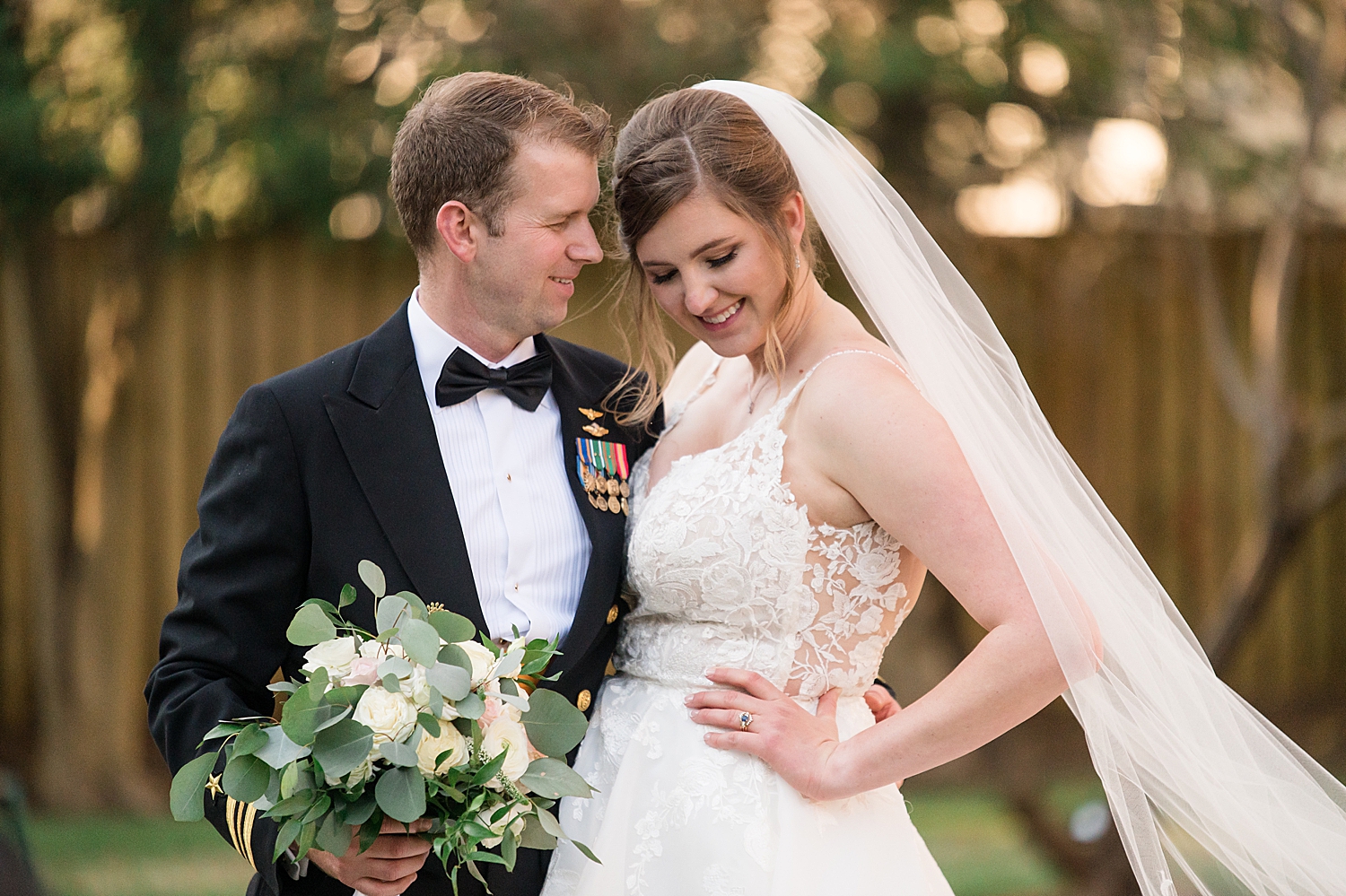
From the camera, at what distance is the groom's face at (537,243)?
263 cm

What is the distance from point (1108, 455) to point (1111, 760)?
14.4ft

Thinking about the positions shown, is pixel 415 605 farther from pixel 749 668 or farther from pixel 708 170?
pixel 708 170

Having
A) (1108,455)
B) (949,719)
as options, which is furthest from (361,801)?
(1108,455)

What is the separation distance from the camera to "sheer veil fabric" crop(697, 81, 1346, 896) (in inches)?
89.8

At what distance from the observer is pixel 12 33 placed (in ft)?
17.2

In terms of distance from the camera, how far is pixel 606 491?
2.71 m

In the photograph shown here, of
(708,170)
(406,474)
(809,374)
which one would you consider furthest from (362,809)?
(708,170)

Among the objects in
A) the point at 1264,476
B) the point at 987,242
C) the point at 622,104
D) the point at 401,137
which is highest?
the point at 401,137

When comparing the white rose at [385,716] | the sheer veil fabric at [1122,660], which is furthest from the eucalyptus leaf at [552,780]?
the sheer veil fabric at [1122,660]

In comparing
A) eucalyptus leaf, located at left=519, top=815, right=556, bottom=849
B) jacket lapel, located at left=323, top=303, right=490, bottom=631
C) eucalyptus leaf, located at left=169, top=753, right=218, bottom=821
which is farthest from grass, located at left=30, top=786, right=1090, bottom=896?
eucalyptus leaf, located at left=519, top=815, right=556, bottom=849

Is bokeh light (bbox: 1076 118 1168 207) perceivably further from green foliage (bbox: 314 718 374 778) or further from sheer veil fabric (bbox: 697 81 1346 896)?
green foliage (bbox: 314 718 374 778)

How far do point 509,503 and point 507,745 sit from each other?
72 cm

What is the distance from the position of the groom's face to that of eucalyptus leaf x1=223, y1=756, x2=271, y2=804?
1.13 meters

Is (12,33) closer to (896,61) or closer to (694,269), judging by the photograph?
(896,61)
